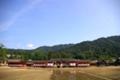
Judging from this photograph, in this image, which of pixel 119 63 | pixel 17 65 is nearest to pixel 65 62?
pixel 17 65

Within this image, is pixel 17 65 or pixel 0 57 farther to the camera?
pixel 0 57

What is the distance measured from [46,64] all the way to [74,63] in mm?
12380

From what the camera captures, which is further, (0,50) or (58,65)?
(0,50)

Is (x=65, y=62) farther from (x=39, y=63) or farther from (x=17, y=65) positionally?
(x=17, y=65)

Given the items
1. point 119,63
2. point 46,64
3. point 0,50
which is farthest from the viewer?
point 0,50

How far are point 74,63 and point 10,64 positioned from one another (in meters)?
28.6

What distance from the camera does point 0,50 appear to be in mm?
166250

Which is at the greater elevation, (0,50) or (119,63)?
(0,50)

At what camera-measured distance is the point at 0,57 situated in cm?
16688

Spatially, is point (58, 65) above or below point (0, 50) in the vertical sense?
below

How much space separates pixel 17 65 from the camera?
126562 millimetres

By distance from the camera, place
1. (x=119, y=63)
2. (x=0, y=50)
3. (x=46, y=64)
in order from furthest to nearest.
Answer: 1. (x=0, y=50)
2. (x=119, y=63)
3. (x=46, y=64)

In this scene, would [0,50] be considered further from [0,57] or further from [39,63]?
[39,63]

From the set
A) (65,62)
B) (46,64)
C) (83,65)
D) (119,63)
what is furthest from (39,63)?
(119,63)
